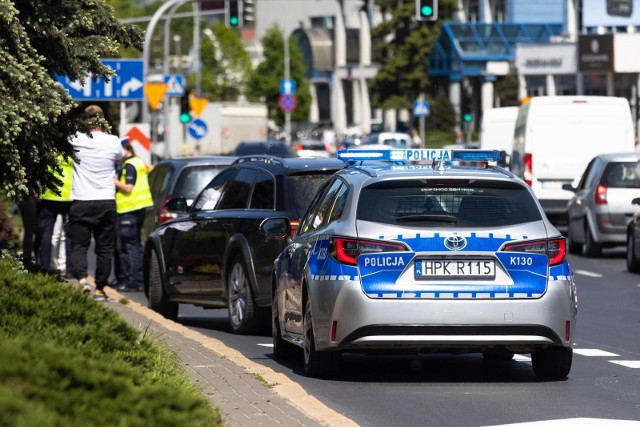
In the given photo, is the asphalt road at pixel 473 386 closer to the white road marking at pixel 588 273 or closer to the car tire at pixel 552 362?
the car tire at pixel 552 362

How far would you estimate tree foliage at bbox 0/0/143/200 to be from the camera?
1062 cm

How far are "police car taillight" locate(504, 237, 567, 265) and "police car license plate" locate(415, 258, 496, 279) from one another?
20 centimetres

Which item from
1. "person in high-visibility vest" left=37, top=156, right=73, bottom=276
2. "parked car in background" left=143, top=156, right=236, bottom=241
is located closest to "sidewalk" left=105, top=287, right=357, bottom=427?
"person in high-visibility vest" left=37, top=156, right=73, bottom=276

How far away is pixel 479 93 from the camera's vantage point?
99438 mm

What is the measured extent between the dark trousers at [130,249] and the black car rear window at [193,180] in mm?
534

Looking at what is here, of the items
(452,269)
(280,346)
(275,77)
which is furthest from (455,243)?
(275,77)

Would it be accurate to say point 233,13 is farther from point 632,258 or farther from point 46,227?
point 46,227

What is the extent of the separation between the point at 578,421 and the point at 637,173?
17.7 meters

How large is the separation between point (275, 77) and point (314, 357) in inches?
4466

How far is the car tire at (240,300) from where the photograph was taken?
47.4 ft

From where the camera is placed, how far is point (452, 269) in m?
10.5

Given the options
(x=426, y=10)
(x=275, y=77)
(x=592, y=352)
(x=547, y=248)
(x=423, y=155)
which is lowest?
(x=592, y=352)

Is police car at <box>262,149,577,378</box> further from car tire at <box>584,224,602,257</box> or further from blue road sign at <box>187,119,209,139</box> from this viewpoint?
blue road sign at <box>187,119,209,139</box>

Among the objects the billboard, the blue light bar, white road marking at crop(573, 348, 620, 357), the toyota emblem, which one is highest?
the billboard
